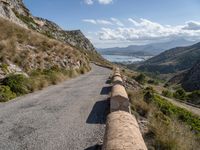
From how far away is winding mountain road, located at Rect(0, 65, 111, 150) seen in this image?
289 inches

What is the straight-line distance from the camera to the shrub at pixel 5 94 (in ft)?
44.7

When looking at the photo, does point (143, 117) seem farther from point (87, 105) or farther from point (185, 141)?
point (185, 141)

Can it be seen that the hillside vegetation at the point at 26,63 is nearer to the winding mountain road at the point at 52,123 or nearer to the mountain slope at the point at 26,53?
the mountain slope at the point at 26,53

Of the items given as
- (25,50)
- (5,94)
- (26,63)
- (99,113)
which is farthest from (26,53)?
(99,113)

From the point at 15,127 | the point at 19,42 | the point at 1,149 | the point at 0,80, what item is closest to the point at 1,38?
the point at 19,42

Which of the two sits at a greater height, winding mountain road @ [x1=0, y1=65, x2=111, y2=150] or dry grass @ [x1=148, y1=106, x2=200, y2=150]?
winding mountain road @ [x1=0, y1=65, x2=111, y2=150]

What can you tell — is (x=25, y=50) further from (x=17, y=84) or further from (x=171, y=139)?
(x=171, y=139)

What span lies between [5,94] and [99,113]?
5.47 metres

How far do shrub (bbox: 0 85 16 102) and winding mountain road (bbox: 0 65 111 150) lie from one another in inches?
18.4

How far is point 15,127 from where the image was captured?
8.80 m

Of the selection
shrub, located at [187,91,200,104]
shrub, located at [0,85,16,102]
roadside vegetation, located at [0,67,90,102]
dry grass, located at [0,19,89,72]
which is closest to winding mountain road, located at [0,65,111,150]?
shrub, located at [0,85,16,102]

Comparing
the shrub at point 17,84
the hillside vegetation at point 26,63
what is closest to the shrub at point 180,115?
the hillside vegetation at point 26,63

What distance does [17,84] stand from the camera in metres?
15.7

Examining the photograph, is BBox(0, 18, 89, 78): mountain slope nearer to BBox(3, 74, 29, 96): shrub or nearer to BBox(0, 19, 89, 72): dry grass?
BBox(0, 19, 89, 72): dry grass
